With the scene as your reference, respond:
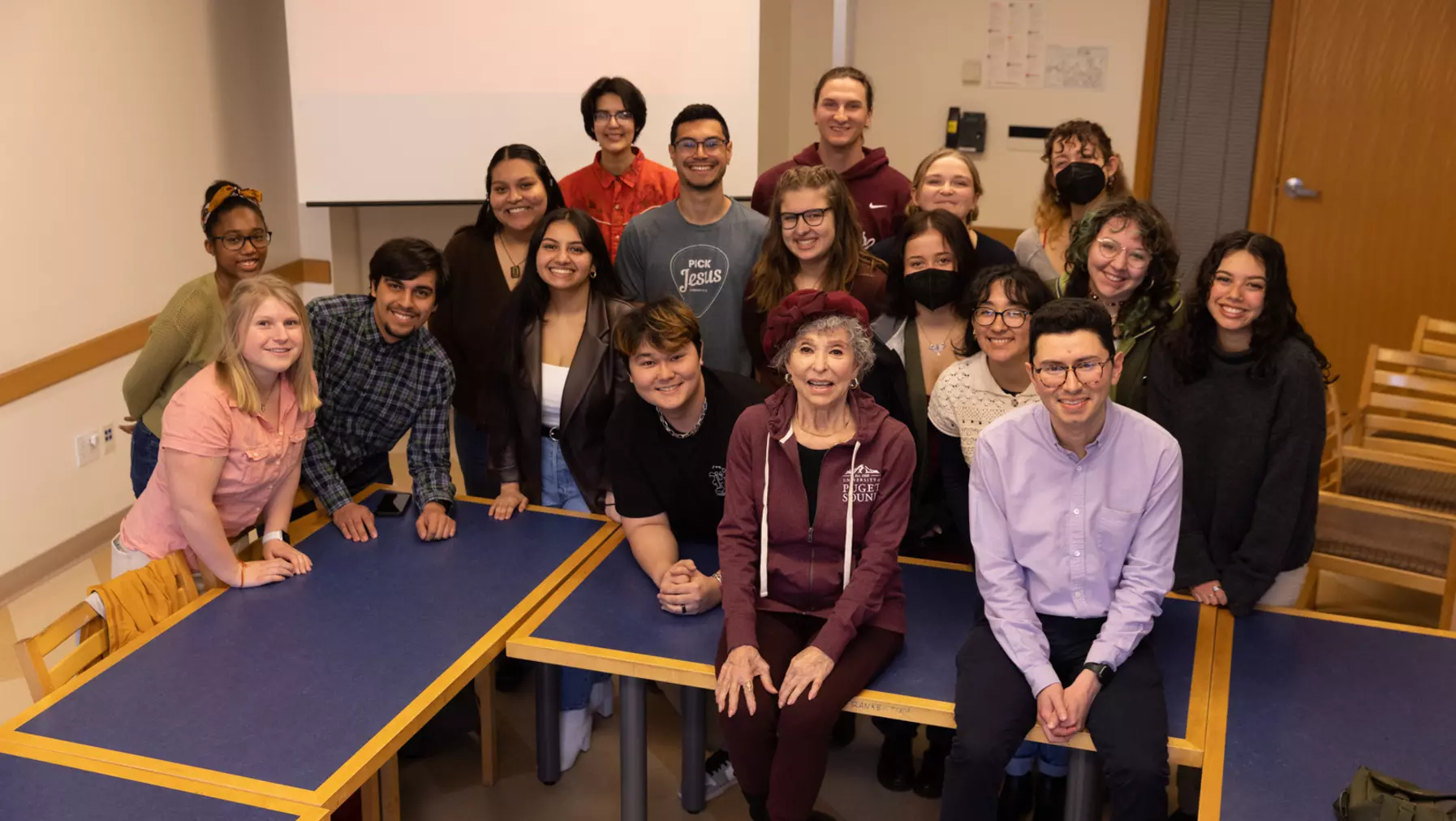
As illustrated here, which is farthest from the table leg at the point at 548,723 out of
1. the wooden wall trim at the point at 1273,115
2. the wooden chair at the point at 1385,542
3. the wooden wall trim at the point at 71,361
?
the wooden wall trim at the point at 1273,115

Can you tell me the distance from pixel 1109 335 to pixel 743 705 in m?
1.00

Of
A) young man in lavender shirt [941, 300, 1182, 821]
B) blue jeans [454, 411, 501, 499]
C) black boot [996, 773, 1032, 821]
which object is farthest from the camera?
blue jeans [454, 411, 501, 499]

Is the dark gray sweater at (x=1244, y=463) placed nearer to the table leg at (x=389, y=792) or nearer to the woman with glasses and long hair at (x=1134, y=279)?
the woman with glasses and long hair at (x=1134, y=279)

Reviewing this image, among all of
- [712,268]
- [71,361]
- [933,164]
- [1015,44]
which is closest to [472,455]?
[712,268]

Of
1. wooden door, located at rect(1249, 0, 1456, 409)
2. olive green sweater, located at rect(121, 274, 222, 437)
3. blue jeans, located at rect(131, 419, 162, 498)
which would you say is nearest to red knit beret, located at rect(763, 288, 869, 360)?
olive green sweater, located at rect(121, 274, 222, 437)

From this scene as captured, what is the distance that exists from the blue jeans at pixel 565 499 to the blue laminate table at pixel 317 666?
10.0 inches

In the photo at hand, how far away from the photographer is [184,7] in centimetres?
501

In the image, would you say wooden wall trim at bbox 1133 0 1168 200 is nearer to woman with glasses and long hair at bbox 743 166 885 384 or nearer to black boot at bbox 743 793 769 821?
woman with glasses and long hair at bbox 743 166 885 384

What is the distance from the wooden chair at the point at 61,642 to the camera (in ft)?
7.70

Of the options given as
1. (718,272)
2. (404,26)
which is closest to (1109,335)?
(718,272)

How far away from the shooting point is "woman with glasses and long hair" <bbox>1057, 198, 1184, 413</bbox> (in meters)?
2.93

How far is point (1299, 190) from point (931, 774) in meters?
3.96

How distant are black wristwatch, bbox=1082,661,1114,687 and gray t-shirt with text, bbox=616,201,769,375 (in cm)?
150

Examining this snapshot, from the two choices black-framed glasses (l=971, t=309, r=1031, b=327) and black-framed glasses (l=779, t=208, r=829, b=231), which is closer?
black-framed glasses (l=971, t=309, r=1031, b=327)
